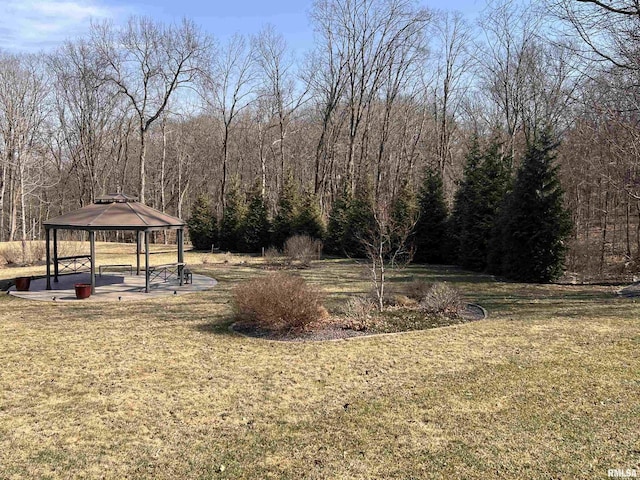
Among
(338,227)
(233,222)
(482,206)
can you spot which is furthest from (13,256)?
(482,206)

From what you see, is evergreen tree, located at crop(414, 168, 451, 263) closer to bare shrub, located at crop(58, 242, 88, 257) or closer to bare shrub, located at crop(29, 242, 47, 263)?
bare shrub, located at crop(58, 242, 88, 257)

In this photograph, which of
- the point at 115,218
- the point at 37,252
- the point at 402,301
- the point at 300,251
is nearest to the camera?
the point at 402,301

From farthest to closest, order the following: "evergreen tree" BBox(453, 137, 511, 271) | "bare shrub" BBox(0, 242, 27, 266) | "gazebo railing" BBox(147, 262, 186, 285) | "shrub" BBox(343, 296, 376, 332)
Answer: "bare shrub" BBox(0, 242, 27, 266), "evergreen tree" BBox(453, 137, 511, 271), "gazebo railing" BBox(147, 262, 186, 285), "shrub" BBox(343, 296, 376, 332)

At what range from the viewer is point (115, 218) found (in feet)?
42.0

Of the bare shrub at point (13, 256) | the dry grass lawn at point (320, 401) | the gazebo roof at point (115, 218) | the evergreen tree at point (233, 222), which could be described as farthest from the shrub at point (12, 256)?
the dry grass lawn at point (320, 401)

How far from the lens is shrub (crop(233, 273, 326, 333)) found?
818 centimetres

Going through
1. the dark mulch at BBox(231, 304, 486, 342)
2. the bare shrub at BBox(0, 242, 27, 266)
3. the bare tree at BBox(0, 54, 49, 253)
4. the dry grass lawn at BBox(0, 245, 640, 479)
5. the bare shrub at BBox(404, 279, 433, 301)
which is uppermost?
the bare tree at BBox(0, 54, 49, 253)

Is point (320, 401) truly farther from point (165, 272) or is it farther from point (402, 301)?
point (165, 272)

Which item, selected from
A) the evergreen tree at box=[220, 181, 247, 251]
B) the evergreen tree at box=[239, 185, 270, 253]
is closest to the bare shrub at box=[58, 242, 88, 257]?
the evergreen tree at box=[220, 181, 247, 251]

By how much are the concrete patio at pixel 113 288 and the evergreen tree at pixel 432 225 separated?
1042 centimetres

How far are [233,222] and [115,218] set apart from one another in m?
14.6

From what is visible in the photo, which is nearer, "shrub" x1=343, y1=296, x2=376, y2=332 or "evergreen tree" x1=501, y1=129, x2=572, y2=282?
"shrub" x1=343, y1=296, x2=376, y2=332

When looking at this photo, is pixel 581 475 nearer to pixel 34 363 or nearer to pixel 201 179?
pixel 34 363

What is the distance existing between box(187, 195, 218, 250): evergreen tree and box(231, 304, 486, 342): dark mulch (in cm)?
2000
